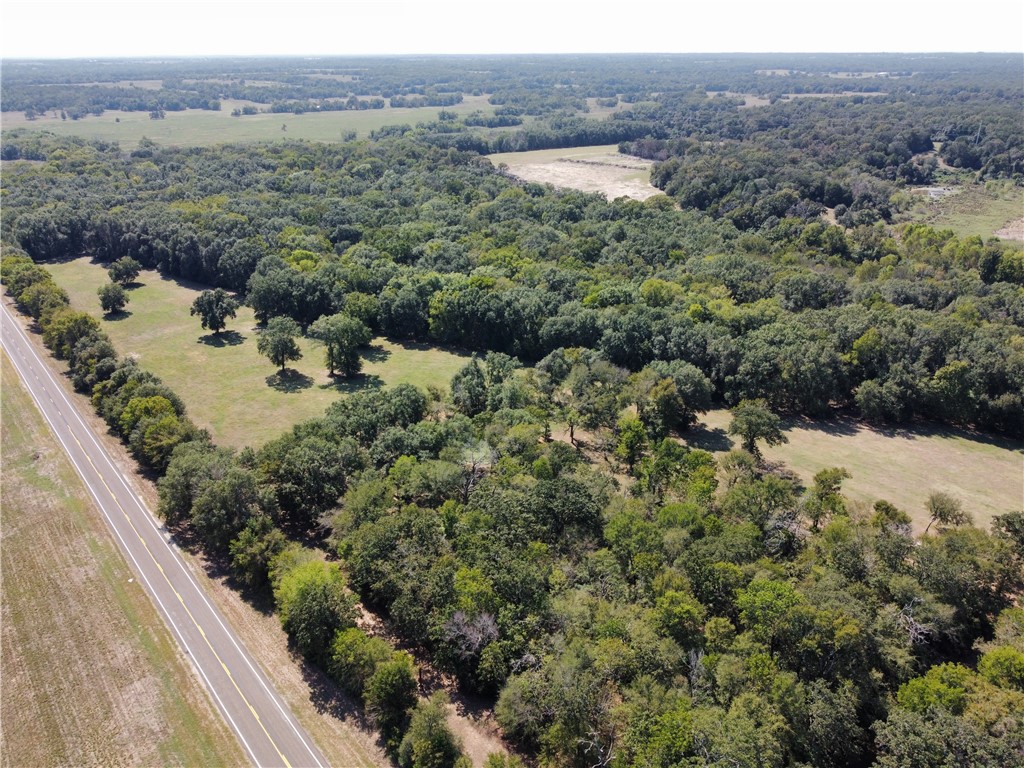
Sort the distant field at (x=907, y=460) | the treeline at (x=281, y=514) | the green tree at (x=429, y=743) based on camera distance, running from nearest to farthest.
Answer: the green tree at (x=429, y=743), the treeline at (x=281, y=514), the distant field at (x=907, y=460)

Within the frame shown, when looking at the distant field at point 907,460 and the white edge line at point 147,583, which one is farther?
the distant field at point 907,460

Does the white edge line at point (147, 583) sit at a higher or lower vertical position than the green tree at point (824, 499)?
lower

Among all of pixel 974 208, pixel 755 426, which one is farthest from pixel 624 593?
pixel 974 208

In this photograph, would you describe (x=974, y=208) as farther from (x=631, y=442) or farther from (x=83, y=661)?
(x=83, y=661)

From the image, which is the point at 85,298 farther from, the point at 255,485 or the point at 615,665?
the point at 615,665

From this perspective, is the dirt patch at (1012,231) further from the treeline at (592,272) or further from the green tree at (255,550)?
the green tree at (255,550)

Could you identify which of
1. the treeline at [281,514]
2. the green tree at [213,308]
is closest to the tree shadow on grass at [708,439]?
the treeline at [281,514]

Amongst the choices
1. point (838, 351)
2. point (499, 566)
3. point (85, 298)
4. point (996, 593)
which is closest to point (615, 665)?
point (499, 566)
